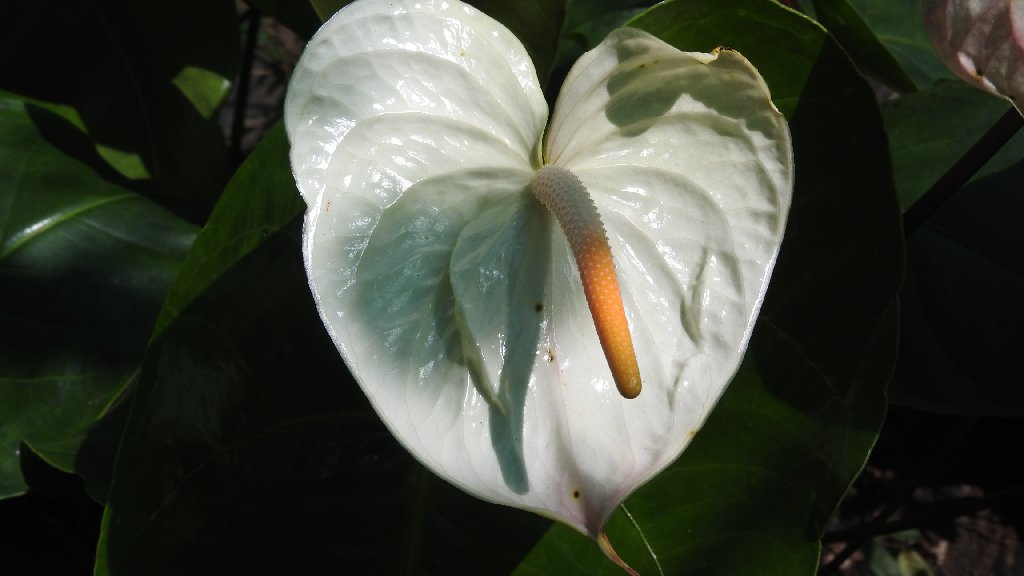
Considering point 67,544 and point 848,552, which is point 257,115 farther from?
point 848,552

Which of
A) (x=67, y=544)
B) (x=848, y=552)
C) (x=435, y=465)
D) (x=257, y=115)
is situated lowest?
(x=257, y=115)

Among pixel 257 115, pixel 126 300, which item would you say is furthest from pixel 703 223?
pixel 257 115

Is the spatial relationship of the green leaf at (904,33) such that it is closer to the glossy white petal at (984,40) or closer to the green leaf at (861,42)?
the green leaf at (861,42)

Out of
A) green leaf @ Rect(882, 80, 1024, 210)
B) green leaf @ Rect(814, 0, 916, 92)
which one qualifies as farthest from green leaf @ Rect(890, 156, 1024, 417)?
green leaf @ Rect(814, 0, 916, 92)

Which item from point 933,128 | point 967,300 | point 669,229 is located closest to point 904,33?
point 933,128

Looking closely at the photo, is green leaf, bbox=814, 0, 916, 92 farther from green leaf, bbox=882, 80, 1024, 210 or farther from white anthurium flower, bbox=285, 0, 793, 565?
white anthurium flower, bbox=285, 0, 793, 565

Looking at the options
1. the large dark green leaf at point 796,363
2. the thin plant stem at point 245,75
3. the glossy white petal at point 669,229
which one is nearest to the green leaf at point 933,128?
the large dark green leaf at point 796,363
